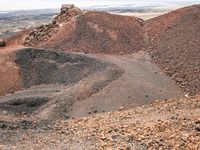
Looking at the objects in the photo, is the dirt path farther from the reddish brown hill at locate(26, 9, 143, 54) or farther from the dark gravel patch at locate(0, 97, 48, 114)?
the reddish brown hill at locate(26, 9, 143, 54)

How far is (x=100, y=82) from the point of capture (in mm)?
26500

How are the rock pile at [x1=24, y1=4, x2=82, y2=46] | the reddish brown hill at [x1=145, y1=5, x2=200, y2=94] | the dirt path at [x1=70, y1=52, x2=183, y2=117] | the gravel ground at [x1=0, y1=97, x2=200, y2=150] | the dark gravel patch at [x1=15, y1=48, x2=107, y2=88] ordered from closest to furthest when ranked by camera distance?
the gravel ground at [x1=0, y1=97, x2=200, y2=150], the dirt path at [x1=70, y1=52, x2=183, y2=117], the reddish brown hill at [x1=145, y1=5, x2=200, y2=94], the dark gravel patch at [x1=15, y1=48, x2=107, y2=88], the rock pile at [x1=24, y1=4, x2=82, y2=46]

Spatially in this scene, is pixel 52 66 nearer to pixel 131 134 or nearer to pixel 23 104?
pixel 23 104

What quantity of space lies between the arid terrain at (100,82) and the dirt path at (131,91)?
52 mm

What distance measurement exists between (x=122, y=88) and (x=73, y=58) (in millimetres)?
5496

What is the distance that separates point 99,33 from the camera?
3272 centimetres

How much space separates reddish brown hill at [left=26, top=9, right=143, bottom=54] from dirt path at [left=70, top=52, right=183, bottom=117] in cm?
272

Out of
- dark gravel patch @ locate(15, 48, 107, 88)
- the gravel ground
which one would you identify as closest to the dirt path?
dark gravel patch @ locate(15, 48, 107, 88)

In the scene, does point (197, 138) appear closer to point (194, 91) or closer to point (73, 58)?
point (194, 91)

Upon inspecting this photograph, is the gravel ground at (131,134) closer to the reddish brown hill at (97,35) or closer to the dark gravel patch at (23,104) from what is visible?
the dark gravel patch at (23,104)

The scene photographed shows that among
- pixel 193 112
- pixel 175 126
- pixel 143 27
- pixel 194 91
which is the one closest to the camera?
pixel 175 126

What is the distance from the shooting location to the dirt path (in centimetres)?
2392

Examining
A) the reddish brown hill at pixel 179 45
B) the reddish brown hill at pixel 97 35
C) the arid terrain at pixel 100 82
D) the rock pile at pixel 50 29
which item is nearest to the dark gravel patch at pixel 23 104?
the arid terrain at pixel 100 82

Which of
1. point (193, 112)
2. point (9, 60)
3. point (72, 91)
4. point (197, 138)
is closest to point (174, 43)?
point (72, 91)
